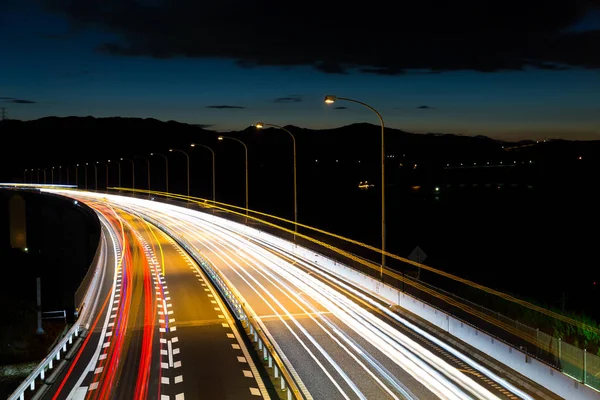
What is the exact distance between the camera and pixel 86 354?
2138cm

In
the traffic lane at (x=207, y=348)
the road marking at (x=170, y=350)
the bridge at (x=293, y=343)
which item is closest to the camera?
the bridge at (x=293, y=343)

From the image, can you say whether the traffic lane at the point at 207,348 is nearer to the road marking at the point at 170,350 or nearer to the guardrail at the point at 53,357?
the road marking at the point at 170,350

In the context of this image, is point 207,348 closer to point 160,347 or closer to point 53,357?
point 160,347

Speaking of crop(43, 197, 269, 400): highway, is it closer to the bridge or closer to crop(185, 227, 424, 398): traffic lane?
the bridge

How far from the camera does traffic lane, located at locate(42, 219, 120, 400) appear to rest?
1739cm

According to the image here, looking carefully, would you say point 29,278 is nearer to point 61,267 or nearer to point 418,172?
point 61,267

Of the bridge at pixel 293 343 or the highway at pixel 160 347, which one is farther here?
the highway at pixel 160 347

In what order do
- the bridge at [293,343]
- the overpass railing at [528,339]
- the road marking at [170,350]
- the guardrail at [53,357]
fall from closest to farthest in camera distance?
the overpass railing at [528,339], the guardrail at [53,357], the bridge at [293,343], the road marking at [170,350]

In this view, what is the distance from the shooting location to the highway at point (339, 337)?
1689 centimetres

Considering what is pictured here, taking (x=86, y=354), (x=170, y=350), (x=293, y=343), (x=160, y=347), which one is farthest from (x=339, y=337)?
(x=86, y=354)

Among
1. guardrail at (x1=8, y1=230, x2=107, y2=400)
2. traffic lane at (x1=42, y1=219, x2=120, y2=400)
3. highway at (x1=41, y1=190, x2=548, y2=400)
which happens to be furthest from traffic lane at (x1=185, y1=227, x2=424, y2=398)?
guardrail at (x1=8, y1=230, x2=107, y2=400)

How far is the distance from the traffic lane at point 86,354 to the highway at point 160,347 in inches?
1.1

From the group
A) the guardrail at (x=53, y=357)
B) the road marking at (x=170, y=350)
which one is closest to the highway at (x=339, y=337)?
the road marking at (x=170, y=350)

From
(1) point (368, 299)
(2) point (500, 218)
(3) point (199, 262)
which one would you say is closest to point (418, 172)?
(2) point (500, 218)
